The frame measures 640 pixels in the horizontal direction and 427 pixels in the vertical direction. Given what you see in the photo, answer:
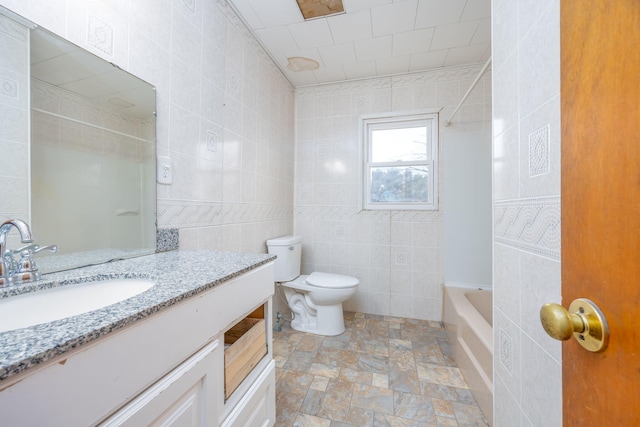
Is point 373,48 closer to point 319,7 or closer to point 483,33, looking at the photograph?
point 319,7

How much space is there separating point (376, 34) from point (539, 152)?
1.66 meters

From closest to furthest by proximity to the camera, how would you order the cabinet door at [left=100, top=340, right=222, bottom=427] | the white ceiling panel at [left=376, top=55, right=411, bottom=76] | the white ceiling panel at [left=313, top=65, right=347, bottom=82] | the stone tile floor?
the cabinet door at [left=100, top=340, right=222, bottom=427] < the stone tile floor < the white ceiling panel at [left=376, top=55, right=411, bottom=76] < the white ceiling panel at [left=313, top=65, right=347, bottom=82]

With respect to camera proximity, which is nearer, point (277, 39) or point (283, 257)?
point (277, 39)

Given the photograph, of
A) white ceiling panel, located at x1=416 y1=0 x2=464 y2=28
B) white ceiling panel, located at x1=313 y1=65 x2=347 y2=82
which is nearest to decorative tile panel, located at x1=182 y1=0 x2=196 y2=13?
white ceiling panel, located at x1=313 y1=65 x2=347 y2=82

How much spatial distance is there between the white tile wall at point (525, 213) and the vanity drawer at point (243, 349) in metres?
0.86

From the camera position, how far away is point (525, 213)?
0.70 meters

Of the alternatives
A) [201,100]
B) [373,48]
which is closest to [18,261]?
[201,100]

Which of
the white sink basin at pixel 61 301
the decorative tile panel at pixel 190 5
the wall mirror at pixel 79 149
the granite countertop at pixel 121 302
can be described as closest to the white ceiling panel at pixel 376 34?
the decorative tile panel at pixel 190 5

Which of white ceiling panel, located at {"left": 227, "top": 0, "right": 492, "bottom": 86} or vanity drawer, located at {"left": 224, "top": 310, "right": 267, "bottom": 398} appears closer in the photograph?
vanity drawer, located at {"left": 224, "top": 310, "right": 267, "bottom": 398}

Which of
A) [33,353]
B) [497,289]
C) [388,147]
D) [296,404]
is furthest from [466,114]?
[33,353]

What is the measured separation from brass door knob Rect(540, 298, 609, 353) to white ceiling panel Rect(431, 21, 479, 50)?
6.74ft

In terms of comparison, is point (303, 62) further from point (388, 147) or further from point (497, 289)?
point (497, 289)

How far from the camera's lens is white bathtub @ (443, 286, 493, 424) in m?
1.25

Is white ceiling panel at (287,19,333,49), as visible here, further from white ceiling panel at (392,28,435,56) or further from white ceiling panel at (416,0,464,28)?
white ceiling panel at (416,0,464,28)
